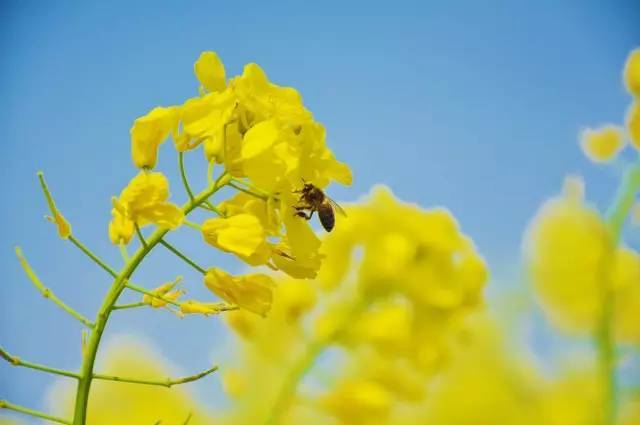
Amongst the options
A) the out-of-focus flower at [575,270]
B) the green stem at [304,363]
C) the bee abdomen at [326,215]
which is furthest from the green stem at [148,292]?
the out-of-focus flower at [575,270]

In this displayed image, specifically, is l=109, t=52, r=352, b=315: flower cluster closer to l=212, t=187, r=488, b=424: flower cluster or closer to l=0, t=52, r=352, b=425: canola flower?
l=0, t=52, r=352, b=425: canola flower

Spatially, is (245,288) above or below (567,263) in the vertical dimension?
below

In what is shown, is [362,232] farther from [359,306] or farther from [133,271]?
[133,271]

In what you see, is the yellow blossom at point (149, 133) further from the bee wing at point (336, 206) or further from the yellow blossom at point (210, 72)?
the bee wing at point (336, 206)

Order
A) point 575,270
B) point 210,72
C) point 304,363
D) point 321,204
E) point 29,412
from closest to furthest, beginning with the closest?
point 29,412, point 210,72, point 321,204, point 304,363, point 575,270

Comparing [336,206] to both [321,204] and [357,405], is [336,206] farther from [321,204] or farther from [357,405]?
[357,405]

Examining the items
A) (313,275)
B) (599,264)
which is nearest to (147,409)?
(599,264)

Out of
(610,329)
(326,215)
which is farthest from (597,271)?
(326,215)
